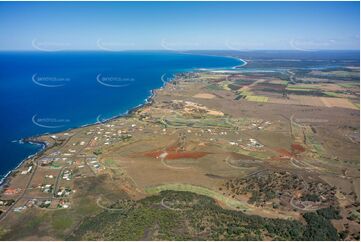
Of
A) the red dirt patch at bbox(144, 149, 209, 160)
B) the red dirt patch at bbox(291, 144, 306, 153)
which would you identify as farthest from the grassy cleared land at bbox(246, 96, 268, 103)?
the red dirt patch at bbox(144, 149, 209, 160)

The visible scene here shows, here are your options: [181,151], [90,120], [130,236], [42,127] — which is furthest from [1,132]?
[130,236]

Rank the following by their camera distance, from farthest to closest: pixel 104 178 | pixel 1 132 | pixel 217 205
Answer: pixel 1 132 → pixel 104 178 → pixel 217 205

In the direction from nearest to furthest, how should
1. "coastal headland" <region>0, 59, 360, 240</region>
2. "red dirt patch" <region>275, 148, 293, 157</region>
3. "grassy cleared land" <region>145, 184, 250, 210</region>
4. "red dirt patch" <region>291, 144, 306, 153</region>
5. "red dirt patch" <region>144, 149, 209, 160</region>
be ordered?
"coastal headland" <region>0, 59, 360, 240</region>, "grassy cleared land" <region>145, 184, 250, 210</region>, "red dirt patch" <region>144, 149, 209, 160</region>, "red dirt patch" <region>275, 148, 293, 157</region>, "red dirt patch" <region>291, 144, 306, 153</region>

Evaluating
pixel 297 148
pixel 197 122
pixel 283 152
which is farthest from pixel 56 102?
pixel 297 148

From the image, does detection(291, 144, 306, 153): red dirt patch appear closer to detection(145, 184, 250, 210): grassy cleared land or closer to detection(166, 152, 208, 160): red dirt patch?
detection(166, 152, 208, 160): red dirt patch

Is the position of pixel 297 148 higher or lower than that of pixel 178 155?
higher

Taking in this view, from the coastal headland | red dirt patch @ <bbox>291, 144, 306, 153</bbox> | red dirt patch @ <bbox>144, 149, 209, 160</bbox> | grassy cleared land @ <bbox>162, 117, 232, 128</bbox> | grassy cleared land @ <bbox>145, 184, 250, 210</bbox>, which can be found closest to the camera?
the coastal headland

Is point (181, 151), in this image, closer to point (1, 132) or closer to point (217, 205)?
point (217, 205)

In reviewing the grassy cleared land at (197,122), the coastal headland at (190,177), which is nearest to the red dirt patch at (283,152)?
the coastal headland at (190,177)

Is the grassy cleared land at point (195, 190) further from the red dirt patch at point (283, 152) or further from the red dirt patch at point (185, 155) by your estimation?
the red dirt patch at point (283, 152)

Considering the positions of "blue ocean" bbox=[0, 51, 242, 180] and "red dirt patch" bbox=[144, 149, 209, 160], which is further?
"blue ocean" bbox=[0, 51, 242, 180]

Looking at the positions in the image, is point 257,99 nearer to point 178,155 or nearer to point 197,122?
point 197,122
